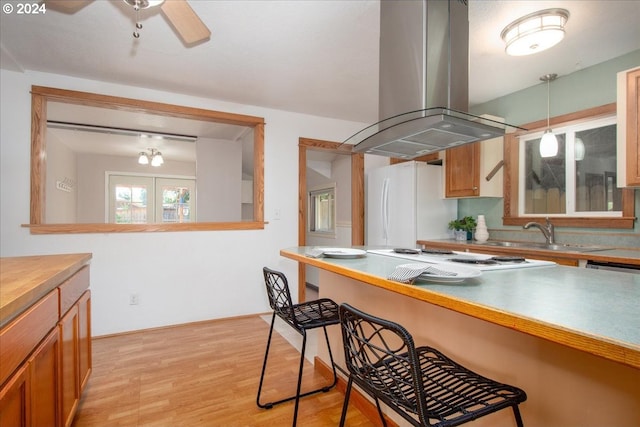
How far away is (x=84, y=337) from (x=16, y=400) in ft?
3.46

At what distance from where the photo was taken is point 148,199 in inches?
256

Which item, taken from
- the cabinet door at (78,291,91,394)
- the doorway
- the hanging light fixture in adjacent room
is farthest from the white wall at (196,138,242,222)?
the hanging light fixture in adjacent room

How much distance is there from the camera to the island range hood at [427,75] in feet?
5.46

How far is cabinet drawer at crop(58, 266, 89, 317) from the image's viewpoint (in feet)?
4.83

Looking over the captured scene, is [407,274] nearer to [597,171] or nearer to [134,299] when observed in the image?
[597,171]

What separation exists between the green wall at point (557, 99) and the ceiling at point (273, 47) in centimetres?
9

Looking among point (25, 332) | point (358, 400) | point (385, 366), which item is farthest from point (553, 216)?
point (25, 332)

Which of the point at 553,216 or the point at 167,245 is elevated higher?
the point at 553,216

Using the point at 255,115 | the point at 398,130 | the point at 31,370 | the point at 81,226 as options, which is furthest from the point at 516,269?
the point at 81,226

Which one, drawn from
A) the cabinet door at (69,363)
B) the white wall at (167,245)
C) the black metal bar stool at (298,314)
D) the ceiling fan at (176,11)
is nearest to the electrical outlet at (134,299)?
the white wall at (167,245)

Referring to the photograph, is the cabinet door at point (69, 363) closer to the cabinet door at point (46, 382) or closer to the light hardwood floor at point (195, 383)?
the cabinet door at point (46, 382)

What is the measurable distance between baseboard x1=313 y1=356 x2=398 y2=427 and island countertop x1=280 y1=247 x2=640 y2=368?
0.91m

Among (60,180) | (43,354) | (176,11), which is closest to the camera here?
(43,354)

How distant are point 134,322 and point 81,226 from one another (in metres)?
1.03
